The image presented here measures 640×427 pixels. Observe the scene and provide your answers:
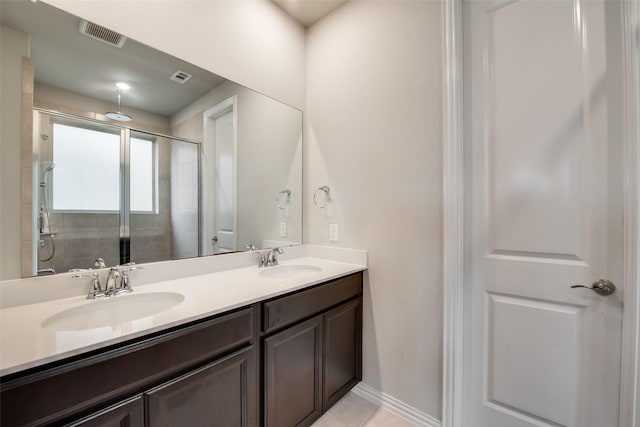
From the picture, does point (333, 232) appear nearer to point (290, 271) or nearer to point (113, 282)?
point (290, 271)

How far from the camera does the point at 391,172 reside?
1683 millimetres

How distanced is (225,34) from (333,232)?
4.84ft

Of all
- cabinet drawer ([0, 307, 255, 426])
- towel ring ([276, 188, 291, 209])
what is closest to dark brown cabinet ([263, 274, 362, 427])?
cabinet drawer ([0, 307, 255, 426])

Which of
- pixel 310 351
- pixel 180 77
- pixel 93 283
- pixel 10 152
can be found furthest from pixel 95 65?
pixel 310 351

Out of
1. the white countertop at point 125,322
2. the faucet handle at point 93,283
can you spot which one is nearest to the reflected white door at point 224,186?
the white countertop at point 125,322

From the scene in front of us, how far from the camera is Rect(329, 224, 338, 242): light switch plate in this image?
1976 mm

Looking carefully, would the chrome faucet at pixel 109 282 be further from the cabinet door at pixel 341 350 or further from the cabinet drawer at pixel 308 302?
the cabinet door at pixel 341 350

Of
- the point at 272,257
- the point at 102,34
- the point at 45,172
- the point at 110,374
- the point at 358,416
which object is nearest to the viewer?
the point at 110,374

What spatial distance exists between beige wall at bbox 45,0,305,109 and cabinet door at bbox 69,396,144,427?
1.55 m

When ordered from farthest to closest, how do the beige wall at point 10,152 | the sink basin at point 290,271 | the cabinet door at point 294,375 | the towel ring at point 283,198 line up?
the towel ring at point 283,198 < the sink basin at point 290,271 < the cabinet door at point 294,375 < the beige wall at point 10,152

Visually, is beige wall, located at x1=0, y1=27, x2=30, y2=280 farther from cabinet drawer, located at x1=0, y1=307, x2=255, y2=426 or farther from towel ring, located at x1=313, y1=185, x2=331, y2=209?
towel ring, located at x1=313, y1=185, x2=331, y2=209

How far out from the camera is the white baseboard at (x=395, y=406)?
1.53 metres

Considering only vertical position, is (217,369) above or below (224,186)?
below

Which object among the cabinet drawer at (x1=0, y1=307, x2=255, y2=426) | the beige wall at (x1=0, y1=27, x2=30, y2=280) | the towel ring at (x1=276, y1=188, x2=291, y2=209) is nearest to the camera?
the cabinet drawer at (x1=0, y1=307, x2=255, y2=426)
